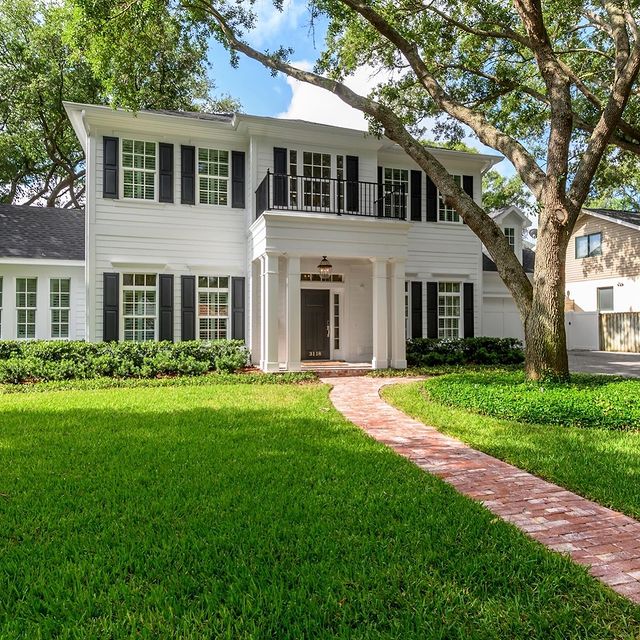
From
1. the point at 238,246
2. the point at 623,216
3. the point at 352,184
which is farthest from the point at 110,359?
the point at 623,216

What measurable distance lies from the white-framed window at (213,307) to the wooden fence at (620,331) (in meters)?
17.4

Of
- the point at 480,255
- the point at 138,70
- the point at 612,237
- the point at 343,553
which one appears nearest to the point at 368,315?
the point at 480,255

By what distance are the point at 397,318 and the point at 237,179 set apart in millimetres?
5582

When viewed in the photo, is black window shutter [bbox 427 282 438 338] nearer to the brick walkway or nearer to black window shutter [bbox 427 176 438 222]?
black window shutter [bbox 427 176 438 222]

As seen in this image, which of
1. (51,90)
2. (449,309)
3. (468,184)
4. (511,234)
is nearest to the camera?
(449,309)

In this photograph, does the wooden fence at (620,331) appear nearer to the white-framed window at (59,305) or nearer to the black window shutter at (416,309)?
the black window shutter at (416,309)

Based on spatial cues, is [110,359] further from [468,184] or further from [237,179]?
[468,184]

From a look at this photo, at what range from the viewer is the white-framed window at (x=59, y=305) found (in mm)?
13023

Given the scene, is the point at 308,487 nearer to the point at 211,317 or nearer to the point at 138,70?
the point at 211,317

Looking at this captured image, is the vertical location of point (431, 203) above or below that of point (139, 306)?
above

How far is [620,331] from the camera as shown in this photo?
66.6ft

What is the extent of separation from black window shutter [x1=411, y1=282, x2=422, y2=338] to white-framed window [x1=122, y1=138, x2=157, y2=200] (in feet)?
25.2

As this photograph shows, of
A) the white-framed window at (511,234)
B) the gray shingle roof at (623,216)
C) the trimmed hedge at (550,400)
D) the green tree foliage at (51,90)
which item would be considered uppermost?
the green tree foliage at (51,90)

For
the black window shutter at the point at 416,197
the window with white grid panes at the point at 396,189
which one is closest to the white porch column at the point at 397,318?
the window with white grid panes at the point at 396,189
